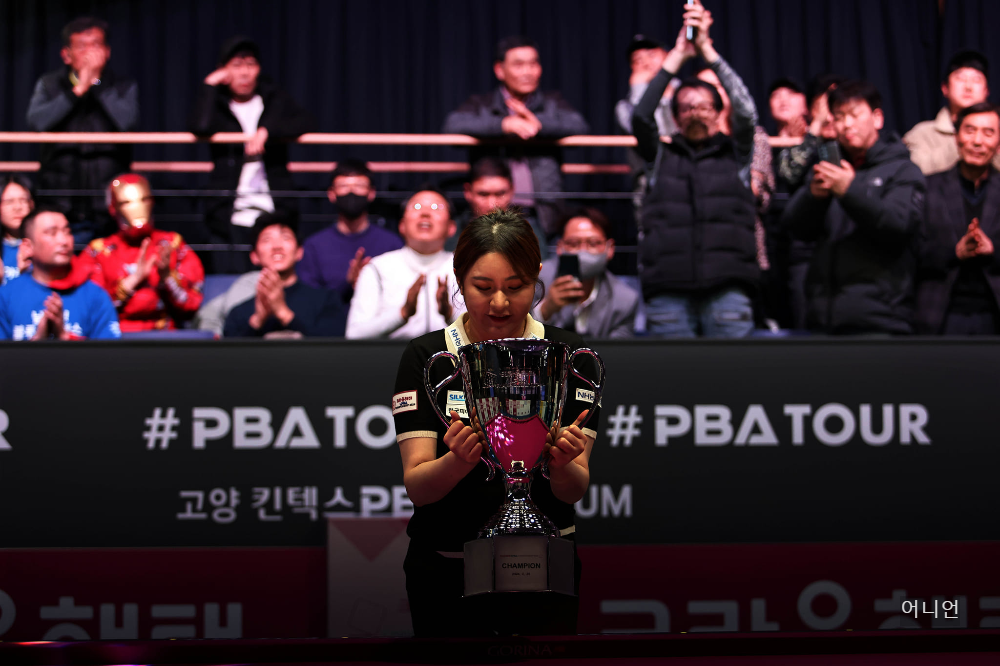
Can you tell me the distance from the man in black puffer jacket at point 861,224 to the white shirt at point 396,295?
1.61 m

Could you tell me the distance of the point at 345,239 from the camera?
5.27 meters

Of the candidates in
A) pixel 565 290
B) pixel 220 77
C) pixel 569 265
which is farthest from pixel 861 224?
pixel 220 77

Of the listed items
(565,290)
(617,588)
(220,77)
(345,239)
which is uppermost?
(220,77)

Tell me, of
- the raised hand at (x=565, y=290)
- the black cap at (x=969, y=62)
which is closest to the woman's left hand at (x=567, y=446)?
the raised hand at (x=565, y=290)

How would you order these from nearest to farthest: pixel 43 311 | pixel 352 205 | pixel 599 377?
pixel 599 377, pixel 43 311, pixel 352 205

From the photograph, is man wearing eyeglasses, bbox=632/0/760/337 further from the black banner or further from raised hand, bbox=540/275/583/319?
the black banner

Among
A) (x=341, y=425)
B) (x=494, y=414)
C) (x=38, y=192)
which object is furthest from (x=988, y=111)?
(x=38, y=192)

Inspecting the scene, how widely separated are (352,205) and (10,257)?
185 centimetres

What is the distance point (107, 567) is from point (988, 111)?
13.7ft

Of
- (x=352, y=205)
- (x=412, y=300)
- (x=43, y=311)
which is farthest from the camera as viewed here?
(x=352, y=205)

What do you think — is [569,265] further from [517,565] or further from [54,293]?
[517,565]

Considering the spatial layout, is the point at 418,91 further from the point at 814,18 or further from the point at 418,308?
the point at 418,308

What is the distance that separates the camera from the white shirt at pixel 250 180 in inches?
221

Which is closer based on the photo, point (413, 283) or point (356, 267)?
point (413, 283)
